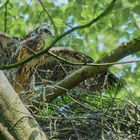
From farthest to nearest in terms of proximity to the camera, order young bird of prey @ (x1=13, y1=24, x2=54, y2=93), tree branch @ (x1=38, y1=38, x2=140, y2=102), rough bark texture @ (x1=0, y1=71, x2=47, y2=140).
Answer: young bird of prey @ (x1=13, y1=24, x2=54, y2=93) < tree branch @ (x1=38, y1=38, x2=140, y2=102) < rough bark texture @ (x1=0, y1=71, x2=47, y2=140)

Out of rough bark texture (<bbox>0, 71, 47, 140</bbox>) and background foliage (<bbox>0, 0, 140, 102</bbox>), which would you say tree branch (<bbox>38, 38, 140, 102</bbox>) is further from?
rough bark texture (<bbox>0, 71, 47, 140</bbox>)

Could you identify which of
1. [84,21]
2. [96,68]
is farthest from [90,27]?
[96,68]

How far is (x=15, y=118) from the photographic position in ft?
7.80

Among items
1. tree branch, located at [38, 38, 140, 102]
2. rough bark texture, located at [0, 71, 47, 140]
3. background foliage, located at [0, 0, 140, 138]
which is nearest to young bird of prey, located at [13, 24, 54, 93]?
background foliage, located at [0, 0, 140, 138]

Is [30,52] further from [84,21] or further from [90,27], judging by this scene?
[90,27]

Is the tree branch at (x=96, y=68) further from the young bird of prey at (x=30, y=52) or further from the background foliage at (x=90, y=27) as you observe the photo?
the young bird of prey at (x=30, y=52)

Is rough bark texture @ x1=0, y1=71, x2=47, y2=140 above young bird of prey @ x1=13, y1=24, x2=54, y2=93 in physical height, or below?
below

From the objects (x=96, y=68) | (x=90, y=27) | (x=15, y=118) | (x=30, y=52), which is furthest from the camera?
(x=90, y=27)

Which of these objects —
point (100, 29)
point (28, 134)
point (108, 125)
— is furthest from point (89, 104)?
point (100, 29)

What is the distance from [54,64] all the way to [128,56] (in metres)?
1.18

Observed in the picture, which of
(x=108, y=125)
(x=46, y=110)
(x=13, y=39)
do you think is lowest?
(x=108, y=125)

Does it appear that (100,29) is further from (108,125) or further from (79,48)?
(108,125)

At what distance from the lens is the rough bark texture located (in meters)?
2.34

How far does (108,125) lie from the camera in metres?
2.78
